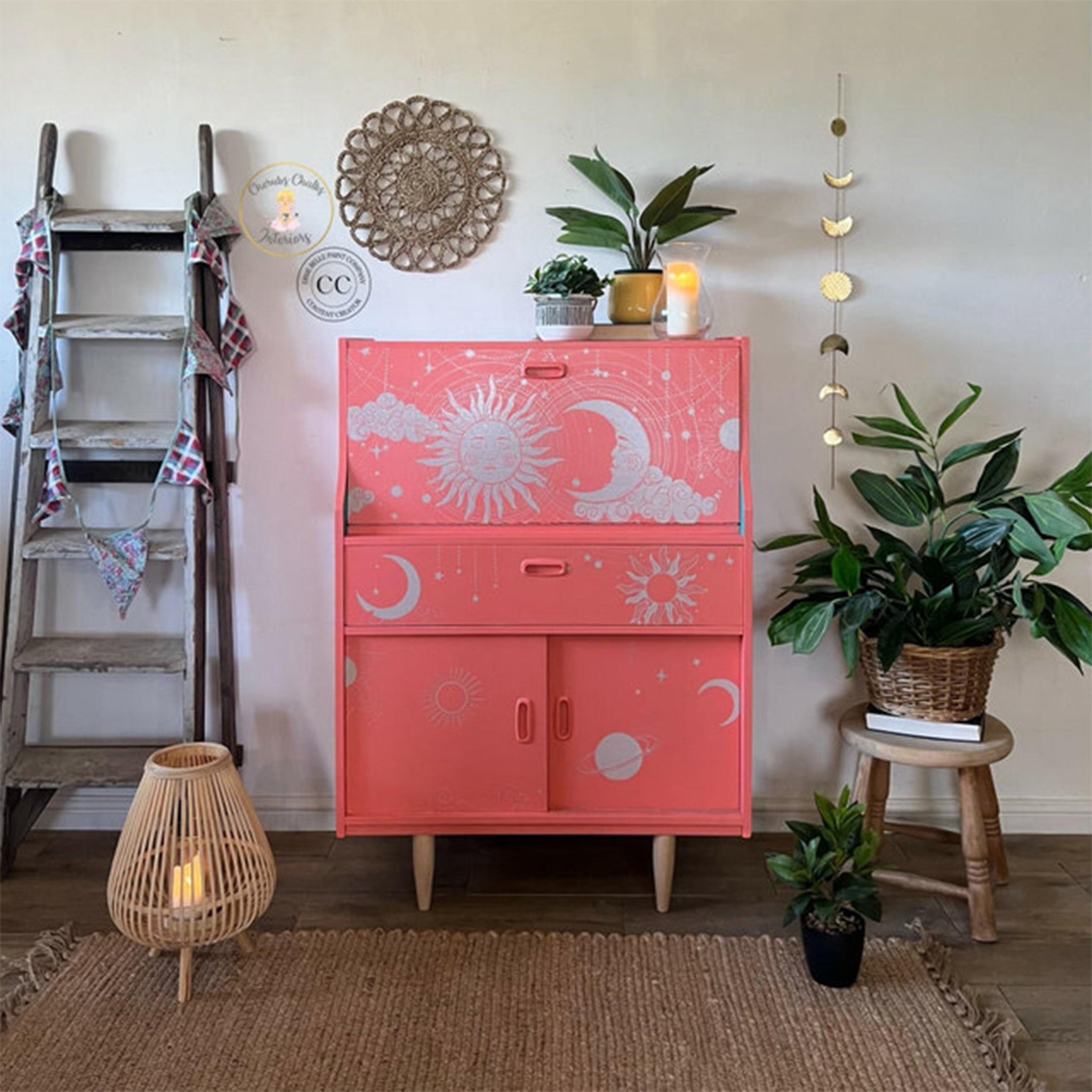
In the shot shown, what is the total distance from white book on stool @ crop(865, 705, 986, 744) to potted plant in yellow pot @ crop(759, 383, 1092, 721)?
0.05 feet

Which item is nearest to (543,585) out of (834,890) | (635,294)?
(635,294)

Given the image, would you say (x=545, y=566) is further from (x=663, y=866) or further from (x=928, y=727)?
(x=928, y=727)

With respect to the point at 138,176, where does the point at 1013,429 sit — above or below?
below

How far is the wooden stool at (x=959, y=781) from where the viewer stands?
217 centimetres

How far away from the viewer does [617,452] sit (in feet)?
7.22

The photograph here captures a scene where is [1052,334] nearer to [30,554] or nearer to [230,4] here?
[230,4]

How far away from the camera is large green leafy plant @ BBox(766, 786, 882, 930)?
195 centimetres

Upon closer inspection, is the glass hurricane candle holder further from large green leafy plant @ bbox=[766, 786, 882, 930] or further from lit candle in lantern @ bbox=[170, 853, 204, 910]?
lit candle in lantern @ bbox=[170, 853, 204, 910]

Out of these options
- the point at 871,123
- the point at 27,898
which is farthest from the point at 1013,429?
the point at 27,898

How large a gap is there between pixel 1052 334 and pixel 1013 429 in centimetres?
24

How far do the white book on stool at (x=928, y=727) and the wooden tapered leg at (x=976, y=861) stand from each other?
7 centimetres

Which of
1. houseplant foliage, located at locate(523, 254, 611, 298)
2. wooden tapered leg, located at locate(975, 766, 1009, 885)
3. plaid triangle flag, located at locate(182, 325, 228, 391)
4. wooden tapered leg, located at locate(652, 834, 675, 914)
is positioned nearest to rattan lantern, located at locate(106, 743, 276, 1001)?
wooden tapered leg, located at locate(652, 834, 675, 914)

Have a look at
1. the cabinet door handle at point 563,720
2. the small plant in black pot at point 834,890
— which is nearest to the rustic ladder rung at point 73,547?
the cabinet door handle at point 563,720

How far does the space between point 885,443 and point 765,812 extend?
3.20 ft
